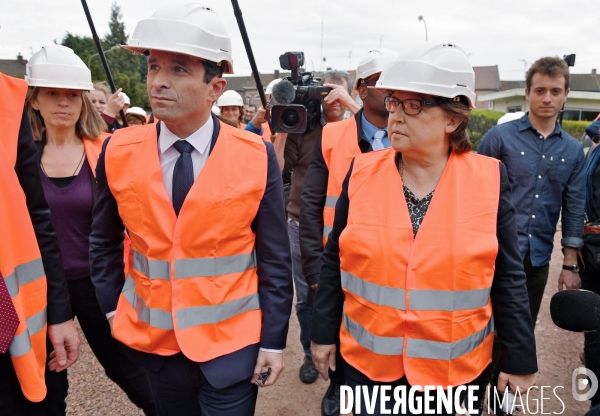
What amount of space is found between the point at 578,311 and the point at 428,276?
0.56 m

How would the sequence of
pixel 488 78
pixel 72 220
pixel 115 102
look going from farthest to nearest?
pixel 488 78
pixel 115 102
pixel 72 220

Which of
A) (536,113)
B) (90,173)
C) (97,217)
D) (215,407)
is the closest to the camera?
(215,407)

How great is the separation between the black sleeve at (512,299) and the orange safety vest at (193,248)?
1.03 m

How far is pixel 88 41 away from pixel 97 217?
6386cm

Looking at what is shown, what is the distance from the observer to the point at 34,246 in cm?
181

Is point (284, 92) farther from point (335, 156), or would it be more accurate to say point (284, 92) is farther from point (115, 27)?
point (115, 27)

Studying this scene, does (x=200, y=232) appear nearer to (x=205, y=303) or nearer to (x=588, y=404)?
(x=205, y=303)

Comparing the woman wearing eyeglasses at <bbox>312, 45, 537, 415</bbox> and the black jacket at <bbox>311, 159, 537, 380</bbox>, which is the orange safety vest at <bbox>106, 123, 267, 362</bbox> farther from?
the black jacket at <bbox>311, 159, 537, 380</bbox>

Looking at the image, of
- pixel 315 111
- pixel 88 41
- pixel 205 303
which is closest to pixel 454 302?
pixel 205 303

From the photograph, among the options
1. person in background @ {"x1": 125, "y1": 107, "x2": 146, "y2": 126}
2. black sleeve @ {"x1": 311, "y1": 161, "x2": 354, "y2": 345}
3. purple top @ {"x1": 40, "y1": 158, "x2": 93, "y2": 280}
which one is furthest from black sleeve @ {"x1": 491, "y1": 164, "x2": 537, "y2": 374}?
person in background @ {"x1": 125, "y1": 107, "x2": 146, "y2": 126}

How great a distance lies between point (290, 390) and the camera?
369 centimetres

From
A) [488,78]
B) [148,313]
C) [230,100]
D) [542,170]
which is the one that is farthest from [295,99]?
[488,78]

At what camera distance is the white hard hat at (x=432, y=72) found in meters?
1.87

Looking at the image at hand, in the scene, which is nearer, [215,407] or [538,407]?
[215,407]
